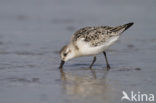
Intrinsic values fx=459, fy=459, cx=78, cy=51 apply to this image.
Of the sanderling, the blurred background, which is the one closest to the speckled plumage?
the sanderling

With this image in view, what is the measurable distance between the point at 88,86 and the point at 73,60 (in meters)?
2.51

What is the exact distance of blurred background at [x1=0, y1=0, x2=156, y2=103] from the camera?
307 inches

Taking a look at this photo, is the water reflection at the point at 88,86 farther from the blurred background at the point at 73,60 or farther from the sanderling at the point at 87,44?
the sanderling at the point at 87,44

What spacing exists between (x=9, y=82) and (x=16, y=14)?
7.48m

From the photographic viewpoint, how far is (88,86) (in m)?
8.20

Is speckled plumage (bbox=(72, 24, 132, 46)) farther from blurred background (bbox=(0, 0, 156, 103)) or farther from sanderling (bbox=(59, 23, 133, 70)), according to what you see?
blurred background (bbox=(0, 0, 156, 103))

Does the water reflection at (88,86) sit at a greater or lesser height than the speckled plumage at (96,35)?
lesser

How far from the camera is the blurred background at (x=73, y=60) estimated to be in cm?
779

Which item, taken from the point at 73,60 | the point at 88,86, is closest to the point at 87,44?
the point at 73,60

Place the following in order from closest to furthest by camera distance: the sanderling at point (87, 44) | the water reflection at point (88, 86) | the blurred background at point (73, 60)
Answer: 1. the water reflection at point (88, 86)
2. the blurred background at point (73, 60)
3. the sanderling at point (87, 44)

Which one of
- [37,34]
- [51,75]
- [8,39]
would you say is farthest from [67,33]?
[51,75]

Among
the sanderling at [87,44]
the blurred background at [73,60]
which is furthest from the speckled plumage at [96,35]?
the blurred background at [73,60]

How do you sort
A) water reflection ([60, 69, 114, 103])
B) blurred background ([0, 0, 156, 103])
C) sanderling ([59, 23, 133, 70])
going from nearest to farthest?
water reflection ([60, 69, 114, 103]), blurred background ([0, 0, 156, 103]), sanderling ([59, 23, 133, 70])

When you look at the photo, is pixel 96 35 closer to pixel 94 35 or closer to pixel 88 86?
pixel 94 35
